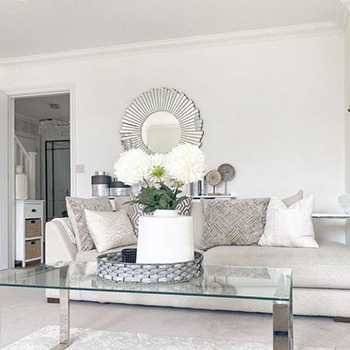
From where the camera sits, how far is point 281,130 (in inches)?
171

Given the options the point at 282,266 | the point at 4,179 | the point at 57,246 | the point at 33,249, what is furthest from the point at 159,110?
the point at 33,249

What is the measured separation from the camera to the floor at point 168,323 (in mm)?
2545

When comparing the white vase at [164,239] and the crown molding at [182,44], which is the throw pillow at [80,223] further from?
the crown molding at [182,44]

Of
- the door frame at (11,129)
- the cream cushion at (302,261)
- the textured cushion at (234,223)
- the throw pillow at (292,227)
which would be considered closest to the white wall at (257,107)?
the door frame at (11,129)

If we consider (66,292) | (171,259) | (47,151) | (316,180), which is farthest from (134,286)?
(47,151)

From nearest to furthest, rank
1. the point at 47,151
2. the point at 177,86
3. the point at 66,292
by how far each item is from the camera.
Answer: the point at 66,292, the point at 177,86, the point at 47,151

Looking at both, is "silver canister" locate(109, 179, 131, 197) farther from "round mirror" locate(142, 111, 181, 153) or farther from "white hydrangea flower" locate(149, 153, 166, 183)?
"white hydrangea flower" locate(149, 153, 166, 183)

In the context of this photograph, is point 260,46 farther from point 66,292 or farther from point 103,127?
point 66,292

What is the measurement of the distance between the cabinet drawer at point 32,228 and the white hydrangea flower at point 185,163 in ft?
13.9

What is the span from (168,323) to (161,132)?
243 cm

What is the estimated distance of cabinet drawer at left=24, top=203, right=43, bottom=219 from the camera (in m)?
5.71

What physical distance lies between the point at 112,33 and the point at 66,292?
115 inches

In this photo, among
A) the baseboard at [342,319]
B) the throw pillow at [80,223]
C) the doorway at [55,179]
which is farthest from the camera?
the doorway at [55,179]

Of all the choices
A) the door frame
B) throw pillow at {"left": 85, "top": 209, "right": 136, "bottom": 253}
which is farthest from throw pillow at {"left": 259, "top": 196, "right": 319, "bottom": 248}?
the door frame
